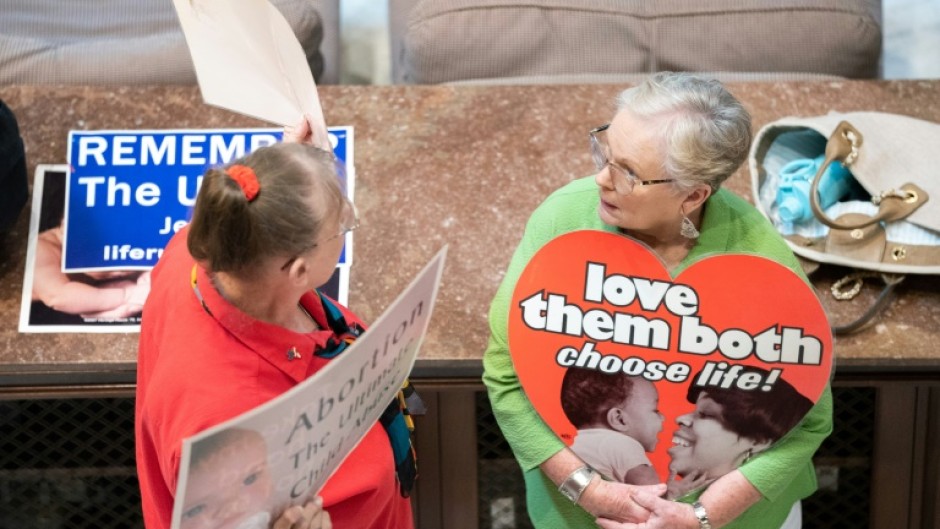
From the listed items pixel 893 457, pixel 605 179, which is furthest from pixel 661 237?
pixel 893 457

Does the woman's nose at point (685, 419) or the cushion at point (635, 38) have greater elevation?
the cushion at point (635, 38)

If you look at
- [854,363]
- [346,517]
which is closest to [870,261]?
[854,363]

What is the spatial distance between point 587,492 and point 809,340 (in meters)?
0.40

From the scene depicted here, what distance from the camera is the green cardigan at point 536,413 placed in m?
1.69

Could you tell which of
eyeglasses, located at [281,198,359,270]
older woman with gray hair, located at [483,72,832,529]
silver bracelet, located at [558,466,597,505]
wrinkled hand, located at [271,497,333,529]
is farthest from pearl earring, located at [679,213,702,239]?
wrinkled hand, located at [271,497,333,529]

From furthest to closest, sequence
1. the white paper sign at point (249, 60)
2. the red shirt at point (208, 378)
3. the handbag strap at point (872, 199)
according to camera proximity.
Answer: the handbag strap at point (872, 199) → the white paper sign at point (249, 60) → the red shirt at point (208, 378)

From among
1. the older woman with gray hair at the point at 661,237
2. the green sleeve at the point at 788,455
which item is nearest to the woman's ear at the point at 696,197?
the older woman with gray hair at the point at 661,237

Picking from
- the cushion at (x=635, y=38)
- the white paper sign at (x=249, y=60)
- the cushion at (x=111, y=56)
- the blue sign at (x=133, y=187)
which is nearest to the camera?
the white paper sign at (x=249, y=60)

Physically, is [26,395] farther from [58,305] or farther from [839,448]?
[839,448]

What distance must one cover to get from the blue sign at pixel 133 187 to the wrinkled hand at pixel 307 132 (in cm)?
53

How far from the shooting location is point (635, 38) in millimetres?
2572

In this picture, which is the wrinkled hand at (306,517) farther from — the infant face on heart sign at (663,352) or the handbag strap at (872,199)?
the handbag strap at (872,199)

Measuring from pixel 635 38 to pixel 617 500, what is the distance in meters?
1.20

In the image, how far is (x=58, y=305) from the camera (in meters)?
2.15
